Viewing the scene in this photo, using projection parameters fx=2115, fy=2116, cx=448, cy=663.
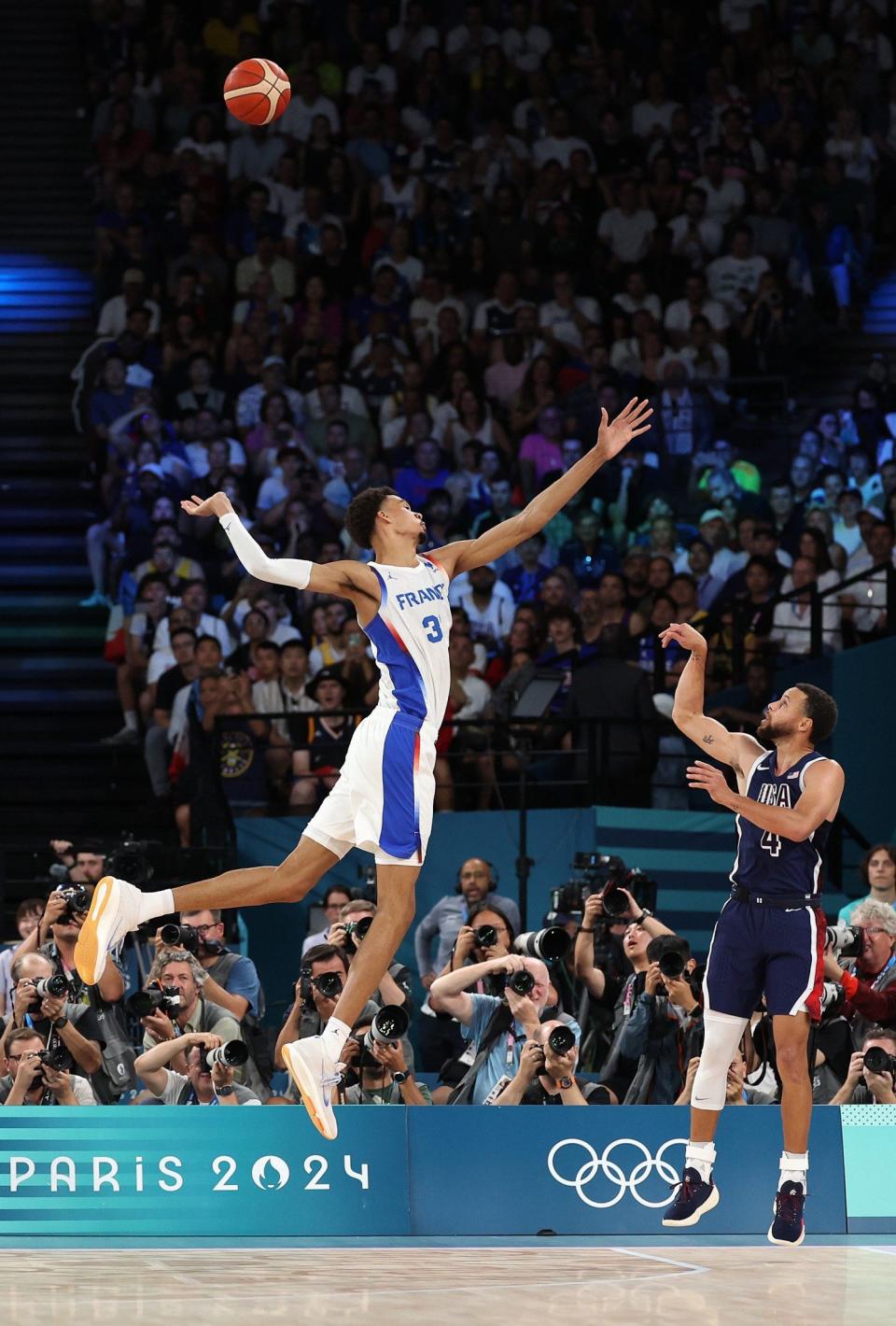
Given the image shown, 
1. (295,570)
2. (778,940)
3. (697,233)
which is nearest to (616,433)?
(295,570)

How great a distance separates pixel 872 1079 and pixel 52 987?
3998 mm

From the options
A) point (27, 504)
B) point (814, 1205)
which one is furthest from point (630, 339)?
point (814, 1205)

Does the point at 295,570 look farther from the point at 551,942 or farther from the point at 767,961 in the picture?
the point at 551,942

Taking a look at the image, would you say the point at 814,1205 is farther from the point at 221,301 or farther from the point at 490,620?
the point at 221,301

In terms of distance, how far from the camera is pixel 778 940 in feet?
29.5

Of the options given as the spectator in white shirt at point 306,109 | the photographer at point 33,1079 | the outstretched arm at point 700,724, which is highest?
the spectator in white shirt at point 306,109

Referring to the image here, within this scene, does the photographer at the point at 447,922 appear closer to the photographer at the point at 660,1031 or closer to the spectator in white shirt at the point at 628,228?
the photographer at the point at 660,1031

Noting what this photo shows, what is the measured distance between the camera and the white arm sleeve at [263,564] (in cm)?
844

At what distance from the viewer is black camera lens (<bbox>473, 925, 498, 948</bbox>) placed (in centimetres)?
1080

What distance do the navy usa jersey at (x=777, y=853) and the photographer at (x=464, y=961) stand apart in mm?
2004

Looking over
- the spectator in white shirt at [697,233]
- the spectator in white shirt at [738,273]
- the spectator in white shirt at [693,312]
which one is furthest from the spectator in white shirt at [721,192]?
the spectator in white shirt at [693,312]

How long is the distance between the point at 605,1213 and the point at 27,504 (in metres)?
11.0

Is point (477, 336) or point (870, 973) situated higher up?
point (477, 336)

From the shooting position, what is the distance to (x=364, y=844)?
852 cm
